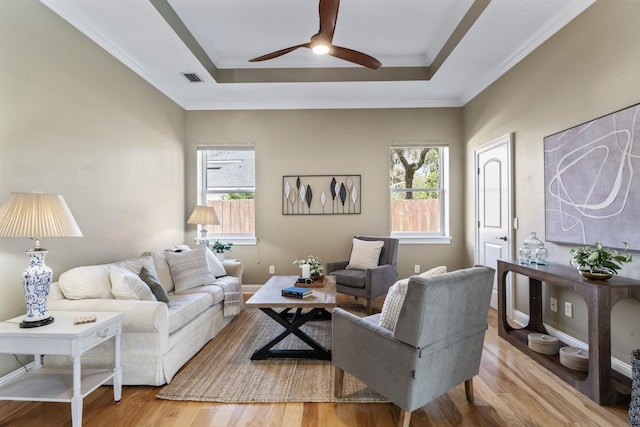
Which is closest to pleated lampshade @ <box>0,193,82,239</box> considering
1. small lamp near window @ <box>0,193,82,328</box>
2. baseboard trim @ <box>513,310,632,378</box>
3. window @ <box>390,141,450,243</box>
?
small lamp near window @ <box>0,193,82,328</box>

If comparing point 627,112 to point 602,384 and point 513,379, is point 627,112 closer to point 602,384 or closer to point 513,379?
point 602,384

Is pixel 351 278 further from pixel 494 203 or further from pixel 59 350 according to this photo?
pixel 59 350

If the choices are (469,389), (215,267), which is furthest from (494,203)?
(215,267)

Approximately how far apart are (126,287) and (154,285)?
0.30 metres

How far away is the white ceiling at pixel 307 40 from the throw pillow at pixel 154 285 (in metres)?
2.21

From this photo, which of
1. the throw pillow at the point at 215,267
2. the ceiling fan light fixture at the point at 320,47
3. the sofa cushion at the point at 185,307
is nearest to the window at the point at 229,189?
the throw pillow at the point at 215,267

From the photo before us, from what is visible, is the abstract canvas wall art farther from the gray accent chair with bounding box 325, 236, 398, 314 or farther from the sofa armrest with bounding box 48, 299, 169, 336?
the sofa armrest with bounding box 48, 299, 169, 336

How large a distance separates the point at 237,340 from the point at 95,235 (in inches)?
65.1

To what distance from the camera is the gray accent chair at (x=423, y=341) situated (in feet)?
5.20

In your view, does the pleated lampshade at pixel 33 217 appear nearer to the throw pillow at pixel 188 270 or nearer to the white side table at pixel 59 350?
the white side table at pixel 59 350

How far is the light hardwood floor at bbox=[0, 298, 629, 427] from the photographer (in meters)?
1.86

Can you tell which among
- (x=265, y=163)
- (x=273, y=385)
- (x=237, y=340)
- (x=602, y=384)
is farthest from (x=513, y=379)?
(x=265, y=163)

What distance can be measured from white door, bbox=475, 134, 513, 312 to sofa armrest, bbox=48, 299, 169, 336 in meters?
3.32

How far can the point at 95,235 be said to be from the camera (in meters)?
2.89
